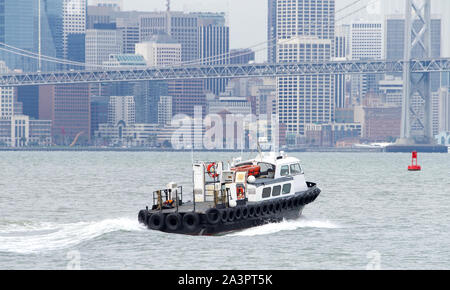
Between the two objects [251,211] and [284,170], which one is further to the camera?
[284,170]

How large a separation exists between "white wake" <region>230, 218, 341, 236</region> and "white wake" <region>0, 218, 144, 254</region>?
3275 millimetres

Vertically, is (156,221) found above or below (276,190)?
below

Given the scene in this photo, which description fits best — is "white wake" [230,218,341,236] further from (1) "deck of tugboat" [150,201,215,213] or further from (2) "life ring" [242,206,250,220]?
(1) "deck of tugboat" [150,201,215,213]

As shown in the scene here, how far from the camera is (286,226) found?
106 feet

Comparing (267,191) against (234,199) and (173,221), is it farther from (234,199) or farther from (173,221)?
(173,221)

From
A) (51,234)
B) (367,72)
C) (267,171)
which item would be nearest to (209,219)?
(267,171)

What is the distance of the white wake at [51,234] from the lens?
28.6 metres

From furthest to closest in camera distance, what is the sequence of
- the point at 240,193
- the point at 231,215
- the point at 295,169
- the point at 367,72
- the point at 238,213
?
the point at 367,72
the point at 295,169
the point at 240,193
the point at 238,213
the point at 231,215

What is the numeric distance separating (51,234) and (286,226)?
24.1 ft

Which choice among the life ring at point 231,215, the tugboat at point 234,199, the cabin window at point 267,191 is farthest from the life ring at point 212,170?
the life ring at point 231,215

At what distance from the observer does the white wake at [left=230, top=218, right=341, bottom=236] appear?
30484 mm
